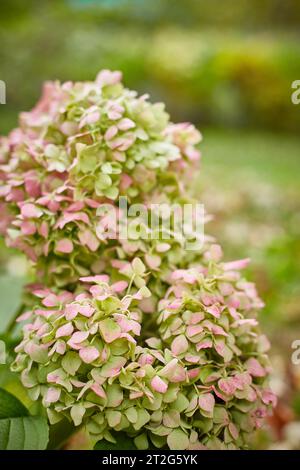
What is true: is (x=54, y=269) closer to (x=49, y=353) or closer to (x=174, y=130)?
(x=49, y=353)

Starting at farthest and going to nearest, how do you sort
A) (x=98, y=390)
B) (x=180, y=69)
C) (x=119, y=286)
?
1. (x=180, y=69)
2. (x=119, y=286)
3. (x=98, y=390)

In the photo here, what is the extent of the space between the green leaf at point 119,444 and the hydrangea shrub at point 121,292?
1 cm

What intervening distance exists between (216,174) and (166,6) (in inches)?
282

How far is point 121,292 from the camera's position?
3.16 ft

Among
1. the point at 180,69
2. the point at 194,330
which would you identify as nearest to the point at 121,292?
the point at 194,330

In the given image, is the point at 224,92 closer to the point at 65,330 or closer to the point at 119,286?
the point at 119,286

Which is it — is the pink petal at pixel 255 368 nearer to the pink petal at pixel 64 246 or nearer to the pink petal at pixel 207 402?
the pink petal at pixel 207 402

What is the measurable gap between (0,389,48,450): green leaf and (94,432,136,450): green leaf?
8cm

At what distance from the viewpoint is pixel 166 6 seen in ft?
34.1

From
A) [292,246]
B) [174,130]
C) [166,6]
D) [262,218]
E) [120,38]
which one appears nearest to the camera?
[174,130]

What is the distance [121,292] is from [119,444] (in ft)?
0.72

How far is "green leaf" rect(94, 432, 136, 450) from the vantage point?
0.86m

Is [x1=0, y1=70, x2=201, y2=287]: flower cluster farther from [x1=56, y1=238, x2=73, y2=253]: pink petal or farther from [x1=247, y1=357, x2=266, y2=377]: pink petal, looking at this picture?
[x1=247, y1=357, x2=266, y2=377]: pink petal
